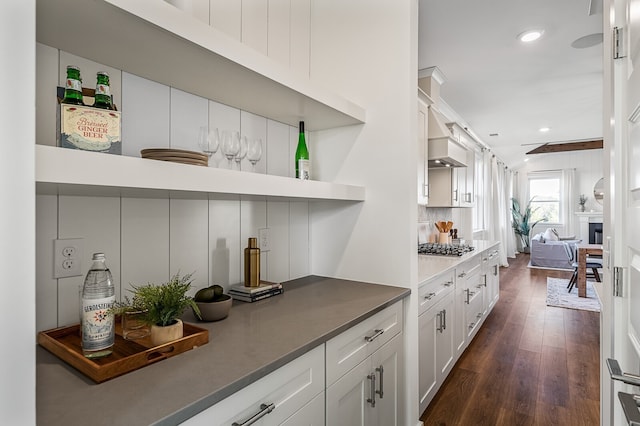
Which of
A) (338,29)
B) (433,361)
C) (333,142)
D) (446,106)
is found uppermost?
(446,106)

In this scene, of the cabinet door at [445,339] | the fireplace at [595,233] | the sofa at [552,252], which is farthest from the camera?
the fireplace at [595,233]

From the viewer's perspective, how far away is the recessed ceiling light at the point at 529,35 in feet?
8.76

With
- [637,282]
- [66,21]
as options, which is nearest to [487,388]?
[637,282]

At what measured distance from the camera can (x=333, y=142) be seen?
2018 mm

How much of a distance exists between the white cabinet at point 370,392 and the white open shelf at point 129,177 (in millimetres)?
750

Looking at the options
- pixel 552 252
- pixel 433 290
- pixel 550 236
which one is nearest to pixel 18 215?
pixel 433 290

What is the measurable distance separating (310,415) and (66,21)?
132 cm

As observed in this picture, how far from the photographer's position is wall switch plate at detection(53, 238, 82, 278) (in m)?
1.07

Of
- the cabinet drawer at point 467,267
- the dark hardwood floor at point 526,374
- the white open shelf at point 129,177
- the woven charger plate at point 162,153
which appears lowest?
the dark hardwood floor at point 526,374

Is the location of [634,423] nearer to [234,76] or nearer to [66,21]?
[234,76]

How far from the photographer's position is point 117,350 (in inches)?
37.6

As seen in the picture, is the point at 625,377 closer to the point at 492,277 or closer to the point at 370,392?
the point at 370,392

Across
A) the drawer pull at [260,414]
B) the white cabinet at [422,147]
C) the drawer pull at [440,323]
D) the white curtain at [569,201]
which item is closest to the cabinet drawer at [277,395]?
the drawer pull at [260,414]

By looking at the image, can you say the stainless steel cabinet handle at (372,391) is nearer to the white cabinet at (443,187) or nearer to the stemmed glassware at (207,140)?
the stemmed glassware at (207,140)
